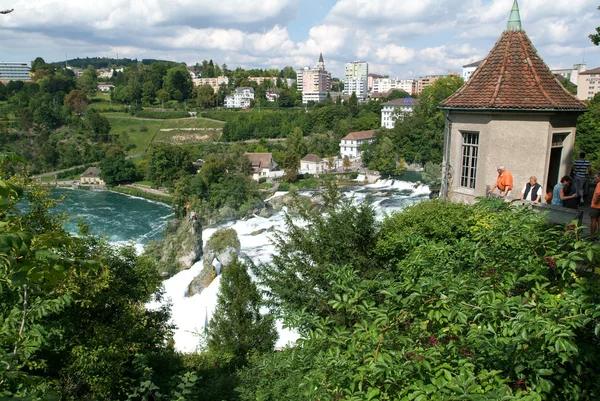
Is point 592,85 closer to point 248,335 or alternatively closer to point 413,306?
point 248,335

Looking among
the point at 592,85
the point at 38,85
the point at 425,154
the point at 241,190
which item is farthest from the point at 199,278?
the point at 38,85

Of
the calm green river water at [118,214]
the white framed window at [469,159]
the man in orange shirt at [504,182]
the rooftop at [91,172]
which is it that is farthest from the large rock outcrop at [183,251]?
the rooftop at [91,172]

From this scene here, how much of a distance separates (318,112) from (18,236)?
286ft

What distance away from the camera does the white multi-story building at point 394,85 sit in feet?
525

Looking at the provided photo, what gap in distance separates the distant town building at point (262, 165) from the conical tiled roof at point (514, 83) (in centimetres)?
5087

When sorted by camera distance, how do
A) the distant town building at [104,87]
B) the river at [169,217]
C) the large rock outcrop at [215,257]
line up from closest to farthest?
1. the river at [169,217]
2. the large rock outcrop at [215,257]
3. the distant town building at [104,87]

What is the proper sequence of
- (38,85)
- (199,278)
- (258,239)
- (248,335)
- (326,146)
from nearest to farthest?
(248,335), (199,278), (258,239), (326,146), (38,85)

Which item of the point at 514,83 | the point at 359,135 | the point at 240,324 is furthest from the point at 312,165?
the point at 514,83

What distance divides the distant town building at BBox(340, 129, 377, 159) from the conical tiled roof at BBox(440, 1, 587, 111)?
2463 inches

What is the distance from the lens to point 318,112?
3467 inches

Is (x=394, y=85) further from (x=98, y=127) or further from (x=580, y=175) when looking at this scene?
(x=580, y=175)

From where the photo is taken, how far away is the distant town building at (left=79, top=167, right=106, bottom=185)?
2559 inches

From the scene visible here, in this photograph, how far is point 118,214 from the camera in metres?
48.6

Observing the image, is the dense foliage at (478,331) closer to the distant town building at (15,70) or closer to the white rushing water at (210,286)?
the white rushing water at (210,286)
